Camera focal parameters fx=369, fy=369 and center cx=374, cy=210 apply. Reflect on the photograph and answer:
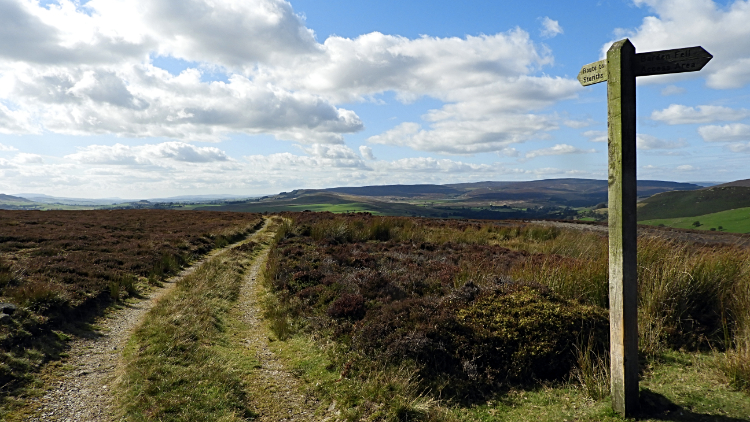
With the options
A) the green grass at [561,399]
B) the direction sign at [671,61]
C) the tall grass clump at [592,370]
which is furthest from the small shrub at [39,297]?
the direction sign at [671,61]

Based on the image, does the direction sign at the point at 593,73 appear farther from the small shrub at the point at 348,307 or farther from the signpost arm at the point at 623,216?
the small shrub at the point at 348,307

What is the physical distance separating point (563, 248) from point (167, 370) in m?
14.7

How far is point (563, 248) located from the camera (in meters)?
15.4

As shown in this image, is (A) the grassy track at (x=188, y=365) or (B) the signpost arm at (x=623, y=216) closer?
(B) the signpost arm at (x=623, y=216)

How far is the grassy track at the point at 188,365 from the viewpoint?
5.28 meters

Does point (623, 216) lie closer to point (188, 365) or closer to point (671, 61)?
point (671, 61)

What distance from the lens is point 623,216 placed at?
→ 4.20 metres

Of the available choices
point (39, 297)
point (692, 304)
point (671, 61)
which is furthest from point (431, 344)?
point (39, 297)

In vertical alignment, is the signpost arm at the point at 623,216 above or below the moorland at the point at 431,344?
above

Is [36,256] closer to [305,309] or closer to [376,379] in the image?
[305,309]

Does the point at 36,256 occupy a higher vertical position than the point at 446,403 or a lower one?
higher

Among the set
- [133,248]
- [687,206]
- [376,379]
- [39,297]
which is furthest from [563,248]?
[687,206]

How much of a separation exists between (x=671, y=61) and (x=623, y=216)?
1.80 meters

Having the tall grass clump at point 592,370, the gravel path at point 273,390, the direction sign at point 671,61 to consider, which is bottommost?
the gravel path at point 273,390
